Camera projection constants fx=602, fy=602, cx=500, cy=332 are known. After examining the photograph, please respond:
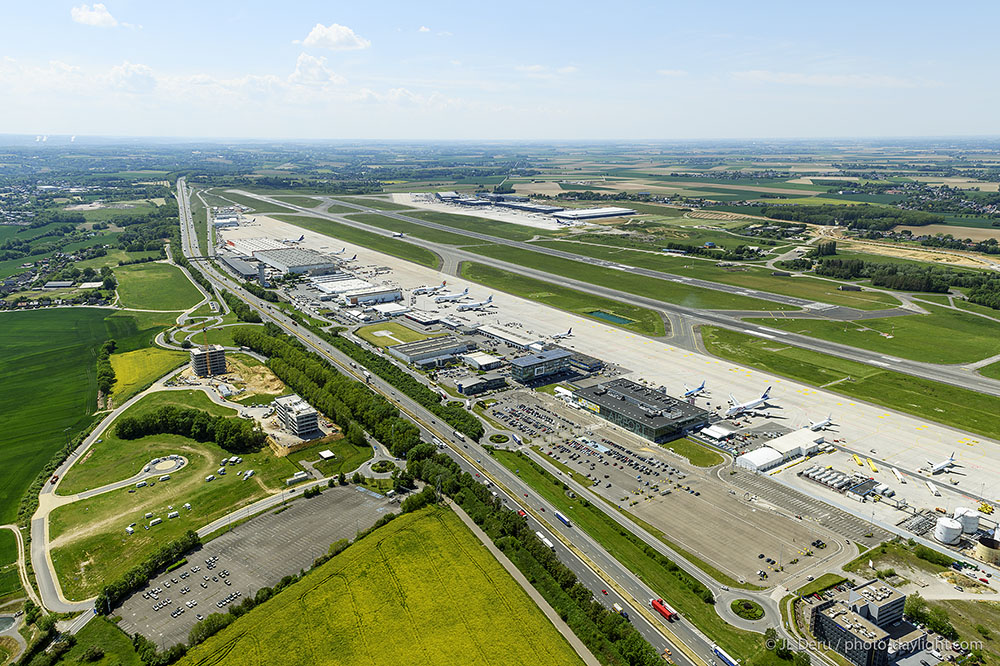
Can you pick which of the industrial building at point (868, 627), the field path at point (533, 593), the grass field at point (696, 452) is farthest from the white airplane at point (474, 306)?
the industrial building at point (868, 627)

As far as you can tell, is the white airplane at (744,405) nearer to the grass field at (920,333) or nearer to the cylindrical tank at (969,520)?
the cylindrical tank at (969,520)

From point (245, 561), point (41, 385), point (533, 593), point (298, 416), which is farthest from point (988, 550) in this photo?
point (41, 385)

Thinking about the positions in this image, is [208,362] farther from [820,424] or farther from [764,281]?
[764,281]

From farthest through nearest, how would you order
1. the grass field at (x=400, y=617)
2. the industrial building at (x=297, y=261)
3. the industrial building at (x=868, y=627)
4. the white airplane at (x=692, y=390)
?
the industrial building at (x=297, y=261), the white airplane at (x=692, y=390), the grass field at (x=400, y=617), the industrial building at (x=868, y=627)

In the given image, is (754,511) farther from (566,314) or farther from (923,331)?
(923,331)

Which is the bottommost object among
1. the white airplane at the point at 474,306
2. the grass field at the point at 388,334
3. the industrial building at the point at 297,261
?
the grass field at the point at 388,334
